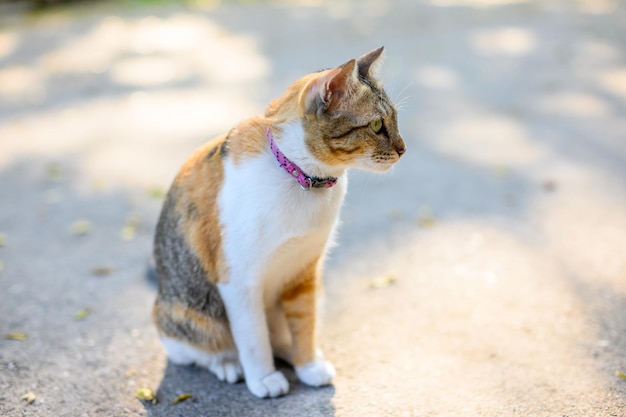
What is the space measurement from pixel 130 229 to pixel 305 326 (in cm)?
213

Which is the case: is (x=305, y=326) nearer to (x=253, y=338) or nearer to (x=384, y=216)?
(x=253, y=338)

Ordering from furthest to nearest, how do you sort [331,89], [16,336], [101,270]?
[101,270] < [16,336] < [331,89]

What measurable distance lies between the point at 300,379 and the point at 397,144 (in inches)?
49.9

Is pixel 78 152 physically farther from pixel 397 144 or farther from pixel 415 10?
pixel 415 10

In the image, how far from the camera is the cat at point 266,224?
8.14 ft

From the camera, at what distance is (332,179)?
2.62 m

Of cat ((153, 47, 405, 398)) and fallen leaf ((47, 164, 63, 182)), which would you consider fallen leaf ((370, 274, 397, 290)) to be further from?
fallen leaf ((47, 164, 63, 182))

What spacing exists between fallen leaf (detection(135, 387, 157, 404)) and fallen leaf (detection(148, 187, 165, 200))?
226cm

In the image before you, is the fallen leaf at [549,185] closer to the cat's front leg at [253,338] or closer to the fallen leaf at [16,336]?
the cat's front leg at [253,338]

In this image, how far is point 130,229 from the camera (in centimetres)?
454

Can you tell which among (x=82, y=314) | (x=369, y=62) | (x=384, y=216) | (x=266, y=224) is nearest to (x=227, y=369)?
(x=266, y=224)

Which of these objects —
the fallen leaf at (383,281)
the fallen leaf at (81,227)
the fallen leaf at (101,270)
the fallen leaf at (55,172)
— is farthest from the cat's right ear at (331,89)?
the fallen leaf at (55,172)

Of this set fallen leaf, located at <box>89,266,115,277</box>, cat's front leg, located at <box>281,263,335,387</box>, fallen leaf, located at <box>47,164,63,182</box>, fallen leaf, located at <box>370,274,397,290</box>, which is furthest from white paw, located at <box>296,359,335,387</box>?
fallen leaf, located at <box>47,164,63,182</box>

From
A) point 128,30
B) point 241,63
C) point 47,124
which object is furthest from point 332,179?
point 128,30
